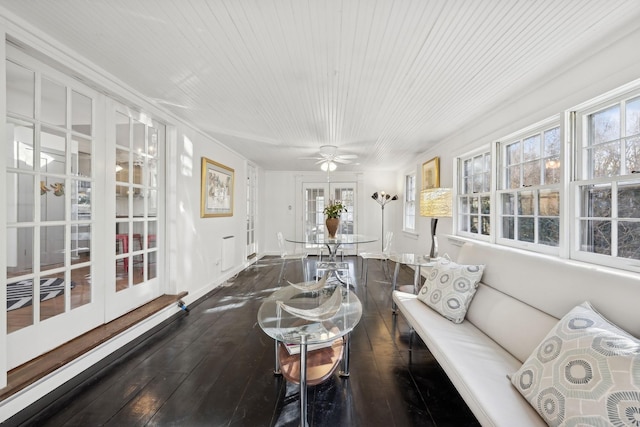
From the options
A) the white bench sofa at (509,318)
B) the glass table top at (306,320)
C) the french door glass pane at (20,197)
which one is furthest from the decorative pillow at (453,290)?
the french door glass pane at (20,197)

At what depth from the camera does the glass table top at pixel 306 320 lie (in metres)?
1.51

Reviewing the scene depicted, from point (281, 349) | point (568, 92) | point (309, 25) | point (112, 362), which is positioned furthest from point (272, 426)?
point (568, 92)

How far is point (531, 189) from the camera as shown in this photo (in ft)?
7.89

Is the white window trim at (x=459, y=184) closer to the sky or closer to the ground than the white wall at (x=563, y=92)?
closer to the ground

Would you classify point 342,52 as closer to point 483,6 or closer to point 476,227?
point 483,6

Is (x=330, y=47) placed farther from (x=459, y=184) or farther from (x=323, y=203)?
(x=323, y=203)

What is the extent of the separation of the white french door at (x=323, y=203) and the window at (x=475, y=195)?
11.1ft

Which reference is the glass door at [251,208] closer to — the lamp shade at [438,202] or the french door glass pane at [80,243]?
the french door glass pane at [80,243]

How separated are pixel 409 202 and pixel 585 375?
5026mm

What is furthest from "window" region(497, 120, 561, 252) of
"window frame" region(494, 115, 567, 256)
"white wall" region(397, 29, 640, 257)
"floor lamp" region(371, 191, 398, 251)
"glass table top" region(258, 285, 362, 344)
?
"floor lamp" region(371, 191, 398, 251)

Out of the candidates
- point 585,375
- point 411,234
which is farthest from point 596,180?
point 411,234

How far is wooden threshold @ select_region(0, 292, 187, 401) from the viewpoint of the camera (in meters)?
1.52

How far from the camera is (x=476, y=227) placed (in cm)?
334

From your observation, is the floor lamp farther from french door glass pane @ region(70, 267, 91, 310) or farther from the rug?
the rug
